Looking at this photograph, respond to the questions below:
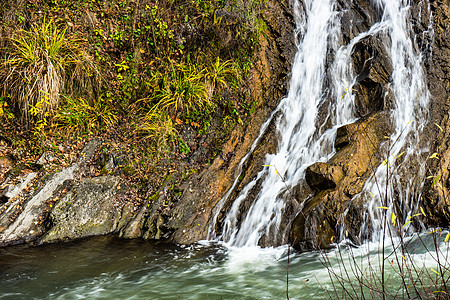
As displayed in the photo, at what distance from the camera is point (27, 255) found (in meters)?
4.90

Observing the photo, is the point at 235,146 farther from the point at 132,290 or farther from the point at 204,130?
the point at 132,290

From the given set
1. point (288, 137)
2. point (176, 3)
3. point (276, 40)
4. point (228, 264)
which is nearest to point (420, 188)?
point (288, 137)

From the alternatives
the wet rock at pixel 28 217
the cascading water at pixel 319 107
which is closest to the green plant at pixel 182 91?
the cascading water at pixel 319 107

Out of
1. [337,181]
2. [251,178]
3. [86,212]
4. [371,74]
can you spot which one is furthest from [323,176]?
[86,212]

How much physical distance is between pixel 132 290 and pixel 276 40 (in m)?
6.13

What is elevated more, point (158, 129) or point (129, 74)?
point (129, 74)

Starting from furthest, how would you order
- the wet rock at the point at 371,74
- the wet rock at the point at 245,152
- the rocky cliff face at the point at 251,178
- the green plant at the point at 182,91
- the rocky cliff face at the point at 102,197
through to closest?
the green plant at the point at 182,91 → the wet rock at the point at 371,74 → the wet rock at the point at 245,152 → the rocky cliff face at the point at 102,197 → the rocky cliff face at the point at 251,178

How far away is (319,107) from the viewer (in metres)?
6.49

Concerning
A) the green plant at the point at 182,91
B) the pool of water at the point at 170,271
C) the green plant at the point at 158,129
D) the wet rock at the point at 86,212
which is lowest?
the pool of water at the point at 170,271

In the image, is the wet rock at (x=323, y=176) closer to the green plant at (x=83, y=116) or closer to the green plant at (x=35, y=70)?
the green plant at (x=83, y=116)

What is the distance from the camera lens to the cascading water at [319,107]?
17.3 feet

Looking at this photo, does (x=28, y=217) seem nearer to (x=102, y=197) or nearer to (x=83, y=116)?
(x=102, y=197)

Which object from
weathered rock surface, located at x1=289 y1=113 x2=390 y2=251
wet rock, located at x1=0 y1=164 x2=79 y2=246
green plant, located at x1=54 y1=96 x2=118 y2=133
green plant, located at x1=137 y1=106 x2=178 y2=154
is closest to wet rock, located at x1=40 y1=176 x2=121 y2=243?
wet rock, located at x1=0 y1=164 x2=79 y2=246

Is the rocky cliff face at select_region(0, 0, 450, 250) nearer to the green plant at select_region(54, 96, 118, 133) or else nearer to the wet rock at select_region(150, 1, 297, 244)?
the wet rock at select_region(150, 1, 297, 244)
